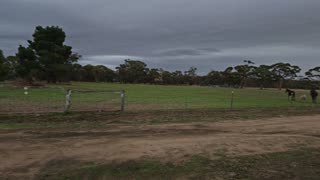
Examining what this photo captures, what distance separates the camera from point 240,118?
70.1 feet

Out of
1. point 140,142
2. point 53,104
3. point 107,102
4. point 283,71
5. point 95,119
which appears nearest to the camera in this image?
point 140,142

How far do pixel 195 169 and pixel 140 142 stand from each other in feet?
9.85

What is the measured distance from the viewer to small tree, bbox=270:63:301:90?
13225 cm

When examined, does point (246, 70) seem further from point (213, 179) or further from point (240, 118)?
point (213, 179)

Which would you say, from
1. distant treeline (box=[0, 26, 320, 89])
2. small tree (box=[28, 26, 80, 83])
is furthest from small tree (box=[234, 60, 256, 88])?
small tree (box=[28, 26, 80, 83])

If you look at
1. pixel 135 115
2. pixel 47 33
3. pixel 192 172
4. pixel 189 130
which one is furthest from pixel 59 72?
pixel 192 172

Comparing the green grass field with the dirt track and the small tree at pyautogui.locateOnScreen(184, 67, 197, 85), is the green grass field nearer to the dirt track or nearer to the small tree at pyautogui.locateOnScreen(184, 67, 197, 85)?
the dirt track

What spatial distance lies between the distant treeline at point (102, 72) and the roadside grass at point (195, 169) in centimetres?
6222

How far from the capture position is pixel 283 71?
133000mm

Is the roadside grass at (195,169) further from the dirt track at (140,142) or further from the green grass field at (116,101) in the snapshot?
the green grass field at (116,101)

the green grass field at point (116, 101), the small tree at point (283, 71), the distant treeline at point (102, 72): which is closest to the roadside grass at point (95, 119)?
the green grass field at point (116, 101)

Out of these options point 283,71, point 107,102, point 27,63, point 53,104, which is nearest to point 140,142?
point 53,104

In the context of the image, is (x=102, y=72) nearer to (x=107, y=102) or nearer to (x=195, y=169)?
(x=107, y=102)

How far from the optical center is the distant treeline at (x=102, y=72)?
76.4 metres
